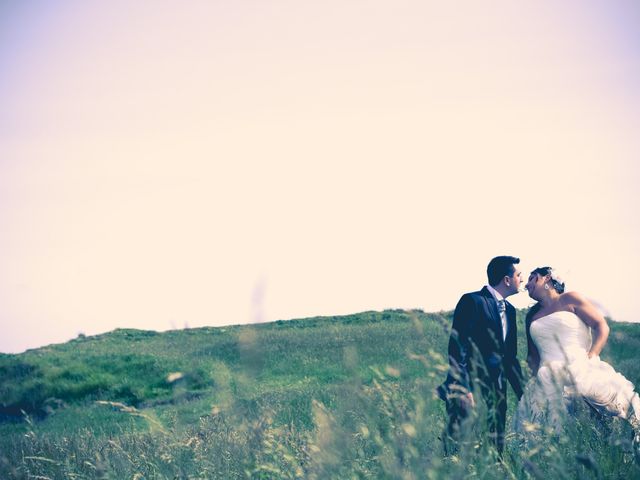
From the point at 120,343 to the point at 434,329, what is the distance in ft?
51.9

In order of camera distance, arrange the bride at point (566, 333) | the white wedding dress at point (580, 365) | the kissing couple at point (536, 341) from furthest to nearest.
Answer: the bride at point (566, 333) < the white wedding dress at point (580, 365) < the kissing couple at point (536, 341)

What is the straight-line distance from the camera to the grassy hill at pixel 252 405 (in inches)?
115

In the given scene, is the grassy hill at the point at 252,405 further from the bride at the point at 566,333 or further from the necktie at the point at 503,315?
the bride at the point at 566,333

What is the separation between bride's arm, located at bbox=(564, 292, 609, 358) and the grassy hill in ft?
5.56

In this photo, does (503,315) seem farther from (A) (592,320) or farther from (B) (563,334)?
(A) (592,320)

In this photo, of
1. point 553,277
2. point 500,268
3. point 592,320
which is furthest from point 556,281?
point 500,268

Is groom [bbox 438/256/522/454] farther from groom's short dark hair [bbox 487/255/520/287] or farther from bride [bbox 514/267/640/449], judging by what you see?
bride [bbox 514/267/640/449]

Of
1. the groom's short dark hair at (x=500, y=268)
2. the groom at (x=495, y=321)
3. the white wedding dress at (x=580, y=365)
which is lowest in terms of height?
the white wedding dress at (x=580, y=365)

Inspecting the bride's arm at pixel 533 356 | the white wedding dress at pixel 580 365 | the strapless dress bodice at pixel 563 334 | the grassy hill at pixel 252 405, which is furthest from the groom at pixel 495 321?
the bride's arm at pixel 533 356

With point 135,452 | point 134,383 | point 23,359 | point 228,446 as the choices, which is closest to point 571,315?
point 228,446

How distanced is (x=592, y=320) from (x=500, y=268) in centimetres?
158

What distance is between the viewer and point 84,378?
20.4 m

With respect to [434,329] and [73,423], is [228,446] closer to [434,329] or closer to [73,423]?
[73,423]

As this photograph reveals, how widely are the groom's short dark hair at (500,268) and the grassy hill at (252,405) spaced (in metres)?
1.17
